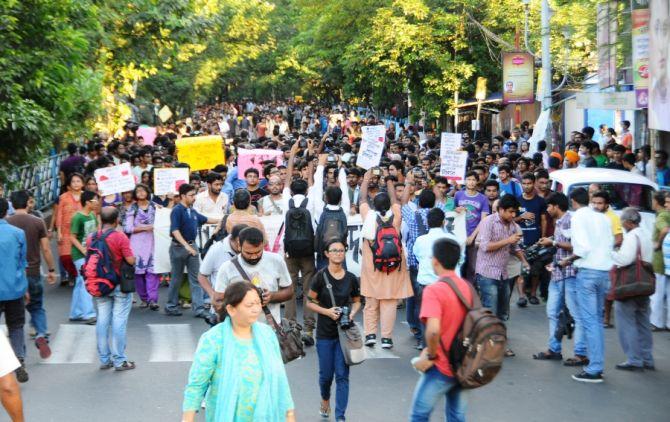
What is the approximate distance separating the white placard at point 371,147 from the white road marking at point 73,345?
17.7 ft

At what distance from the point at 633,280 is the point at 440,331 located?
4.30m

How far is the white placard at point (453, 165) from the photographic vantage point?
1639cm

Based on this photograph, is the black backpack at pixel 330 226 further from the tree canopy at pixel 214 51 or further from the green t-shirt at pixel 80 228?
the tree canopy at pixel 214 51

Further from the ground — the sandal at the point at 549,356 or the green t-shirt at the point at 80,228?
the green t-shirt at the point at 80,228

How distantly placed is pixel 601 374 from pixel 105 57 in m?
13.8

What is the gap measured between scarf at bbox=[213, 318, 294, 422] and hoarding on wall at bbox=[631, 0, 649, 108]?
40.1 ft

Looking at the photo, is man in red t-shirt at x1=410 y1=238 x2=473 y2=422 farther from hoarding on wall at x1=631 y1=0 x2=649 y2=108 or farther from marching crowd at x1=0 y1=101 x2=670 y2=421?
hoarding on wall at x1=631 y1=0 x2=649 y2=108

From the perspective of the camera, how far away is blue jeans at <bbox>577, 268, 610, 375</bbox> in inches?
393

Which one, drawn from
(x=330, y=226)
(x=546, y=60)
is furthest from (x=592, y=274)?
(x=546, y=60)

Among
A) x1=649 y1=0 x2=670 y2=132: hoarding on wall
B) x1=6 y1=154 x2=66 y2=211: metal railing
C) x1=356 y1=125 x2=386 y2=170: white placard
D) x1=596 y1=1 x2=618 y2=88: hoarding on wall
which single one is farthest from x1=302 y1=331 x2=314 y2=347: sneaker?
x1=6 y1=154 x2=66 y2=211: metal railing

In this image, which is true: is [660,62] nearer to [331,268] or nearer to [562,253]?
[562,253]

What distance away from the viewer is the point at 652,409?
9.25 meters

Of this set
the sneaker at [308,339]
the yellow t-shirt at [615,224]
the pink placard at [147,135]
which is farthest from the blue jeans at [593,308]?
the pink placard at [147,135]

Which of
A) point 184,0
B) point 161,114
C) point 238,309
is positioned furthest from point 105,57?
point 238,309
